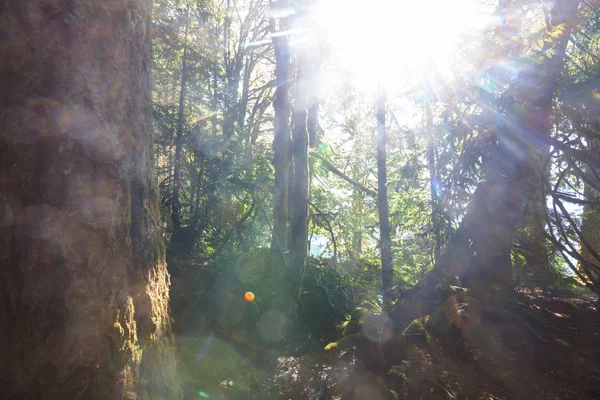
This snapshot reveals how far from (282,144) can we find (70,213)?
22.8 ft

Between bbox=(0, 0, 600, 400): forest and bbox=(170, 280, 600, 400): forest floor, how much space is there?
0.03m

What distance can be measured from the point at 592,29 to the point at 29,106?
7641 millimetres

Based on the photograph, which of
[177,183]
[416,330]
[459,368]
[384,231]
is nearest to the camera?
[459,368]

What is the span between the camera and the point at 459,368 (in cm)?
492

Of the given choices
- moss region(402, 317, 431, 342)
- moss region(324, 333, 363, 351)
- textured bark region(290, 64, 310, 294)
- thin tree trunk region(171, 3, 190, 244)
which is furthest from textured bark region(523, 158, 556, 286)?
thin tree trunk region(171, 3, 190, 244)

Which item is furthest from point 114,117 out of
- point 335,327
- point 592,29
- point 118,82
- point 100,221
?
point 592,29

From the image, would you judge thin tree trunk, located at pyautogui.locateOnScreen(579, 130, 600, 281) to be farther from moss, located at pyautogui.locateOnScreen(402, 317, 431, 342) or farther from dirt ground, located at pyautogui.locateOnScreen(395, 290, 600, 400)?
moss, located at pyautogui.locateOnScreen(402, 317, 431, 342)

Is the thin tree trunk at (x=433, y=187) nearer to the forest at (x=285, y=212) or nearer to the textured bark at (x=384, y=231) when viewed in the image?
the forest at (x=285, y=212)

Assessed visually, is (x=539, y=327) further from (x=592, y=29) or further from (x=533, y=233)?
(x=592, y=29)

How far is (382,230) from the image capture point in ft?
28.4

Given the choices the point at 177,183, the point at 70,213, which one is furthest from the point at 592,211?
the point at 177,183

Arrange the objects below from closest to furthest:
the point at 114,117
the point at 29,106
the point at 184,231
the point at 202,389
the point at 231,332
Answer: the point at 29,106, the point at 114,117, the point at 202,389, the point at 231,332, the point at 184,231

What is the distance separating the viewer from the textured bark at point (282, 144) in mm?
8320

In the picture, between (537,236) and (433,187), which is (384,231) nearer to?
(433,187)
